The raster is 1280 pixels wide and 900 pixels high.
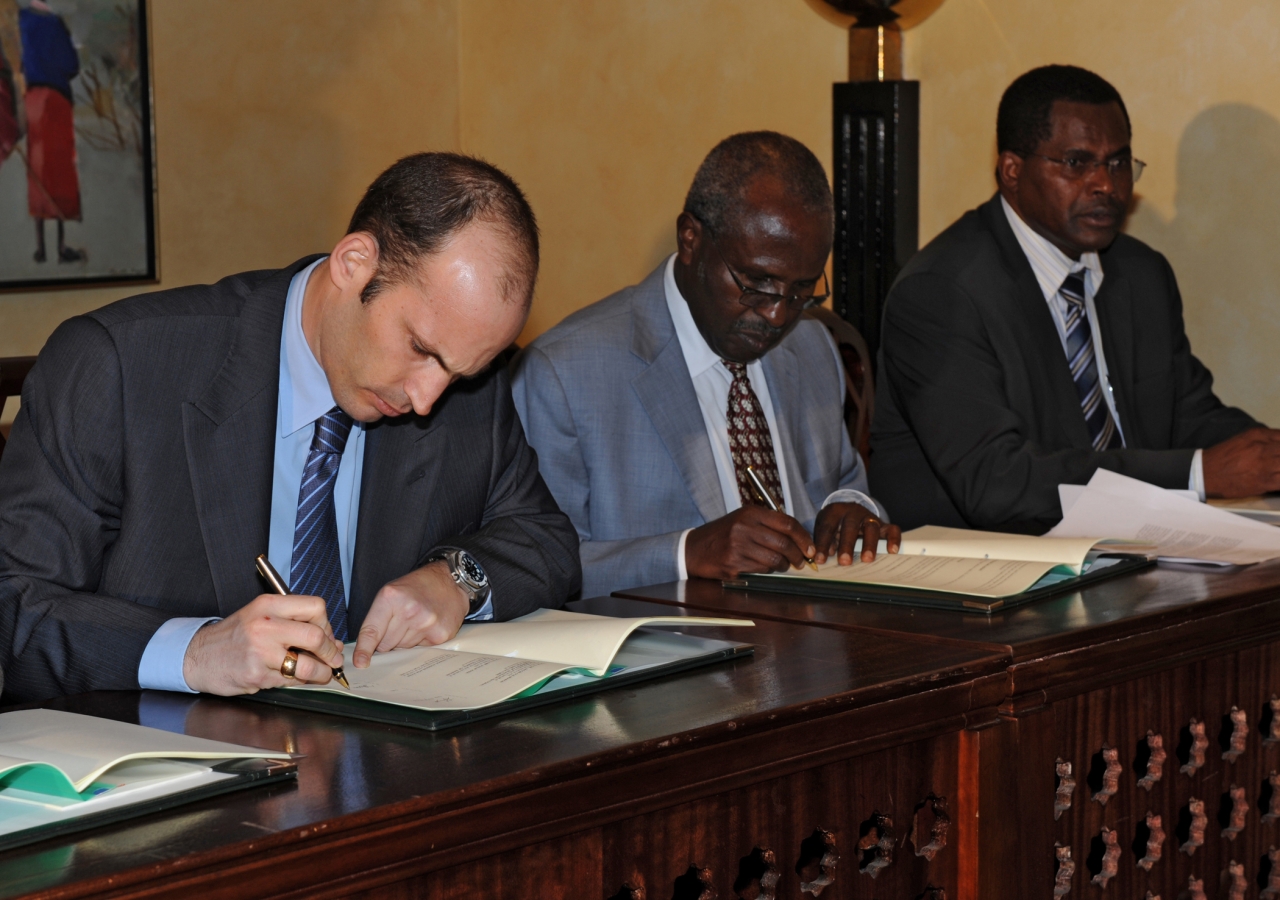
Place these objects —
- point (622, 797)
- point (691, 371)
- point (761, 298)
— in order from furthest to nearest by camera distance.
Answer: point (691, 371), point (761, 298), point (622, 797)

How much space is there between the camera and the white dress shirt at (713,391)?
2834 mm

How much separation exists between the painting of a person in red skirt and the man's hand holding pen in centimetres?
320

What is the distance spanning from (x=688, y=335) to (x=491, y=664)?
1.36 m

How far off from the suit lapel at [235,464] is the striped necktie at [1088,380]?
1.98 meters

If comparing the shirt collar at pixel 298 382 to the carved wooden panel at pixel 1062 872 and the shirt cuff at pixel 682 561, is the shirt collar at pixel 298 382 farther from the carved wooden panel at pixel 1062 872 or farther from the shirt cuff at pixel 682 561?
the carved wooden panel at pixel 1062 872

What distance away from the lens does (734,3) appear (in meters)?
4.63

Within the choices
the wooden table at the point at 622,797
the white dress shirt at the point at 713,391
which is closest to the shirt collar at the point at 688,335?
the white dress shirt at the point at 713,391

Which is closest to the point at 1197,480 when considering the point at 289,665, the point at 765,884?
the point at 765,884

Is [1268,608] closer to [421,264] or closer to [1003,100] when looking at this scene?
[421,264]

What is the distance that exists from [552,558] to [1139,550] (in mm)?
933

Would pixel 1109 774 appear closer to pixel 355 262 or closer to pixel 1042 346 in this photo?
pixel 355 262

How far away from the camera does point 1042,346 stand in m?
3.25

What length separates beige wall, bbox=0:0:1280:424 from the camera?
381 centimetres

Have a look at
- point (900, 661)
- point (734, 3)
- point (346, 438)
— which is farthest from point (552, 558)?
point (734, 3)
